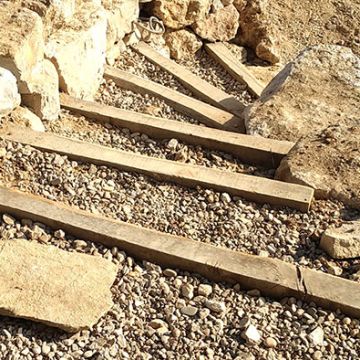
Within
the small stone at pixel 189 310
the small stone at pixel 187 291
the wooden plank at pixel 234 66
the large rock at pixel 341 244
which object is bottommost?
the small stone at pixel 189 310

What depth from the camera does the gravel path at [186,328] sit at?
288cm

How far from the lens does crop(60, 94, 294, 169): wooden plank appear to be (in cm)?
427

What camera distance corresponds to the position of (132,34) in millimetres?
5922

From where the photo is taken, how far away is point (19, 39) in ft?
12.6

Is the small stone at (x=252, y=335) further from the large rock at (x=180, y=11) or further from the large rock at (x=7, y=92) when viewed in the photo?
the large rock at (x=180, y=11)

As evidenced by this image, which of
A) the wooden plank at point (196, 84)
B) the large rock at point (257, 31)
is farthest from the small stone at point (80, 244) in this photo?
the large rock at point (257, 31)

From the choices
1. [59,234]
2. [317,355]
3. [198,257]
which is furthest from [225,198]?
[317,355]

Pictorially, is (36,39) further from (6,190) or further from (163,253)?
(163,253)

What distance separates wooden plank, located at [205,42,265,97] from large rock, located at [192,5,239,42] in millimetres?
100

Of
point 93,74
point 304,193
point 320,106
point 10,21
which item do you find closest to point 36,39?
point 10,21

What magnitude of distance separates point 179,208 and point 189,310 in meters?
0.80

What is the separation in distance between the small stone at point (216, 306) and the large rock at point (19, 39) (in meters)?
1.81

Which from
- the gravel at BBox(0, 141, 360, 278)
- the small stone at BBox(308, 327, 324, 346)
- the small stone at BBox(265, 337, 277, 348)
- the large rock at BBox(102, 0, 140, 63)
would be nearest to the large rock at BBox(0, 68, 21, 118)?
the gravel at BBox(0, 141, 360, 278)

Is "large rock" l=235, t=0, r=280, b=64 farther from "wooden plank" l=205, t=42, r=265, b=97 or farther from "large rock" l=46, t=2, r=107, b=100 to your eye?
"large rock" l=46, t=2, r=107, b=100
